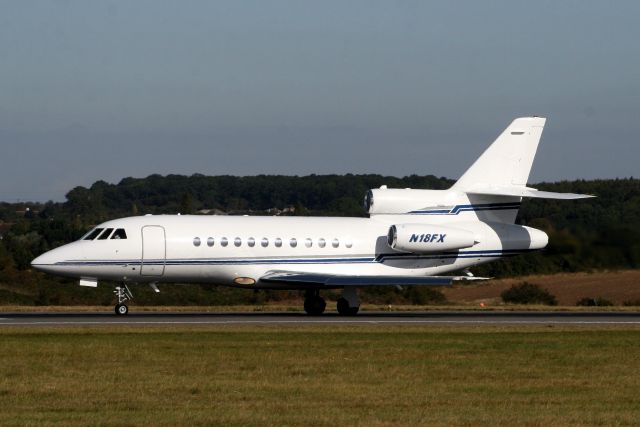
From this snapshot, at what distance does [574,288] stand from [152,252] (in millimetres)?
27915

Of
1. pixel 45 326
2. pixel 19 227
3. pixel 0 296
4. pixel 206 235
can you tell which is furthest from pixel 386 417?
pixel 19 227

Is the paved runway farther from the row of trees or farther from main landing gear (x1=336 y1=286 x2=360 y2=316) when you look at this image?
the row of trees

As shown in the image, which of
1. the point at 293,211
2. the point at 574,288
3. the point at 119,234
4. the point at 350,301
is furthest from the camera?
the point at 293,211

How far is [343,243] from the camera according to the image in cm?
3931

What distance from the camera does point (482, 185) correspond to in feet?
134

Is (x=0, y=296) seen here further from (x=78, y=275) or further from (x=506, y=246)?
(x=506, y=246)

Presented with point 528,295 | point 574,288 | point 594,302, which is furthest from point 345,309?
point 574,288

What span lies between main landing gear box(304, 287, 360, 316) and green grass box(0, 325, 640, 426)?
332 inches

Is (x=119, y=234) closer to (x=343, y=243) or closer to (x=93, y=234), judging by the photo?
(x=93, y=234)

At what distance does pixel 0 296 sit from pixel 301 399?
39511 mm

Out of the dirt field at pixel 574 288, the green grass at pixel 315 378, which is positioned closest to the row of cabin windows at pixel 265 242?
the green grass at pixel 315 378

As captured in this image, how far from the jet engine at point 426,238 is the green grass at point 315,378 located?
8.43 meters

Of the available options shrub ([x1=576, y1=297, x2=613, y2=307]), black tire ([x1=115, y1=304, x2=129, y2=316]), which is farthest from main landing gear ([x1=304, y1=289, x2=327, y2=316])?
shrub ([x1=576, y1=297, x2=613, y2=307])

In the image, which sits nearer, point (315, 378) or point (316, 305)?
point (315, 378)
